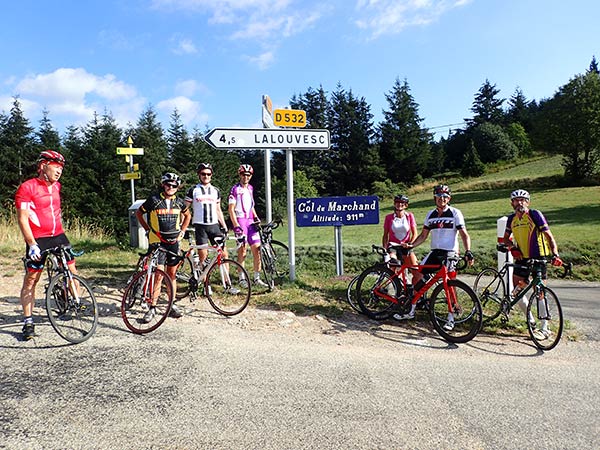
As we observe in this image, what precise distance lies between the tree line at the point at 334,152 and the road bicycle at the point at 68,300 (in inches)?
824

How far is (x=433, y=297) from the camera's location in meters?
4.91

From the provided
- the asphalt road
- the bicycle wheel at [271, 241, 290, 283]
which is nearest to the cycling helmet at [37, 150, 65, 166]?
the asphalt road

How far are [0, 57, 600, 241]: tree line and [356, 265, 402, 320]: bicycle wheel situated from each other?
857 inches

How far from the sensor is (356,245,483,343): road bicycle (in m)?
4.84

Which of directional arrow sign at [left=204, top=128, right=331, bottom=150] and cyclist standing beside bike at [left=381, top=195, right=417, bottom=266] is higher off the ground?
directional arrow sign at [left=204, top=128, right=331, bottom=150]

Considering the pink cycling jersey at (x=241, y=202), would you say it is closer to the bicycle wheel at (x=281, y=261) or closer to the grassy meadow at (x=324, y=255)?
the bicycle wheel at (x=281, y=261)

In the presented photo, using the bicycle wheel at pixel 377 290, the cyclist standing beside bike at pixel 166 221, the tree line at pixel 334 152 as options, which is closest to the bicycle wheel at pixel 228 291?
the cyclist standing beside bike at pixel 166 221

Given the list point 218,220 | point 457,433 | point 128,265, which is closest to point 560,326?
point 457,433

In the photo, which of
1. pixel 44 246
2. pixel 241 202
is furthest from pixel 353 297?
pixel 44 246

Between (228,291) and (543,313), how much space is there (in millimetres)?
4140

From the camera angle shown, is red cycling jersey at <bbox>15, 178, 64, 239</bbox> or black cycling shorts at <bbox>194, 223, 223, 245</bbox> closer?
red cycling jersey at <bbox>15, 178, 64, 239</bbox>

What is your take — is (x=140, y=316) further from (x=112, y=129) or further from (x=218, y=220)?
(x=112, y=129)

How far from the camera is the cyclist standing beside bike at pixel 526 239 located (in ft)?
16.7

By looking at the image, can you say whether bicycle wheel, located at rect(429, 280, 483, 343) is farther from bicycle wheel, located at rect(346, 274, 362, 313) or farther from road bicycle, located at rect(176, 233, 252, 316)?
road bicycle, located at rect(176, 233, 252, 316)
